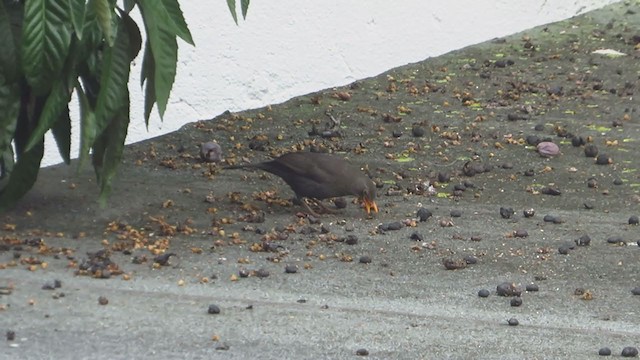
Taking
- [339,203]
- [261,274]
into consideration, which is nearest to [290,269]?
[261,274]

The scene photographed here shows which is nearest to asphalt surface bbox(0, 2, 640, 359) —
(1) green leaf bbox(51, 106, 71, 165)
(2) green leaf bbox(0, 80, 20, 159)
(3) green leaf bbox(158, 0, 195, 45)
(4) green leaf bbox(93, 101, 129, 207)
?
(4) green leaf bbox(93, 101, 129, 207)

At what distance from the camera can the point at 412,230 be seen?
7.17m

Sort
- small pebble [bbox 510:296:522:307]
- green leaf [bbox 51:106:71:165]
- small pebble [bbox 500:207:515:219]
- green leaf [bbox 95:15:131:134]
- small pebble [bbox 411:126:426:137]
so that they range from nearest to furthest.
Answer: small pebble [bbox 510:296:522:307], green leaf [bbox 95:15:131:134], green leaf [bbox 51:106:71:165], small pebble [bbox 500:207:515:219], small pebble [bbox 411:126:426:137]

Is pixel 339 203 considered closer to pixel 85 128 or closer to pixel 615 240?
pixel 615 240

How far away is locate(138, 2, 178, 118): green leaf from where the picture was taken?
6.16 m

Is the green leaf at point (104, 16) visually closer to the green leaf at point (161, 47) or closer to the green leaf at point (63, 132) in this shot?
the green leaf at point (161, 47)

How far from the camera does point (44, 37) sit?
5922mm

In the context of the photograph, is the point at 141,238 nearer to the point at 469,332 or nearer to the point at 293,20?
the point at 469,332

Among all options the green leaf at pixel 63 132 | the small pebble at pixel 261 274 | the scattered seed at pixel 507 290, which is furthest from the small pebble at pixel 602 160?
the green leaf at pixel 63 132

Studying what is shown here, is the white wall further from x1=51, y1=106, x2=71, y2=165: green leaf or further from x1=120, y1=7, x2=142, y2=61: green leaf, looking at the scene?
x1=120, y1=7, x2=142, y2=61: green leaf

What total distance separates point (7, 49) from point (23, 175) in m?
0.68

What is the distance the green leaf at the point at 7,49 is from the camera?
20.5ft

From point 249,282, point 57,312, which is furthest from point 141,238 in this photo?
point 57,312

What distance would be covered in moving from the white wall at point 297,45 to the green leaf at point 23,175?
1348 mm
